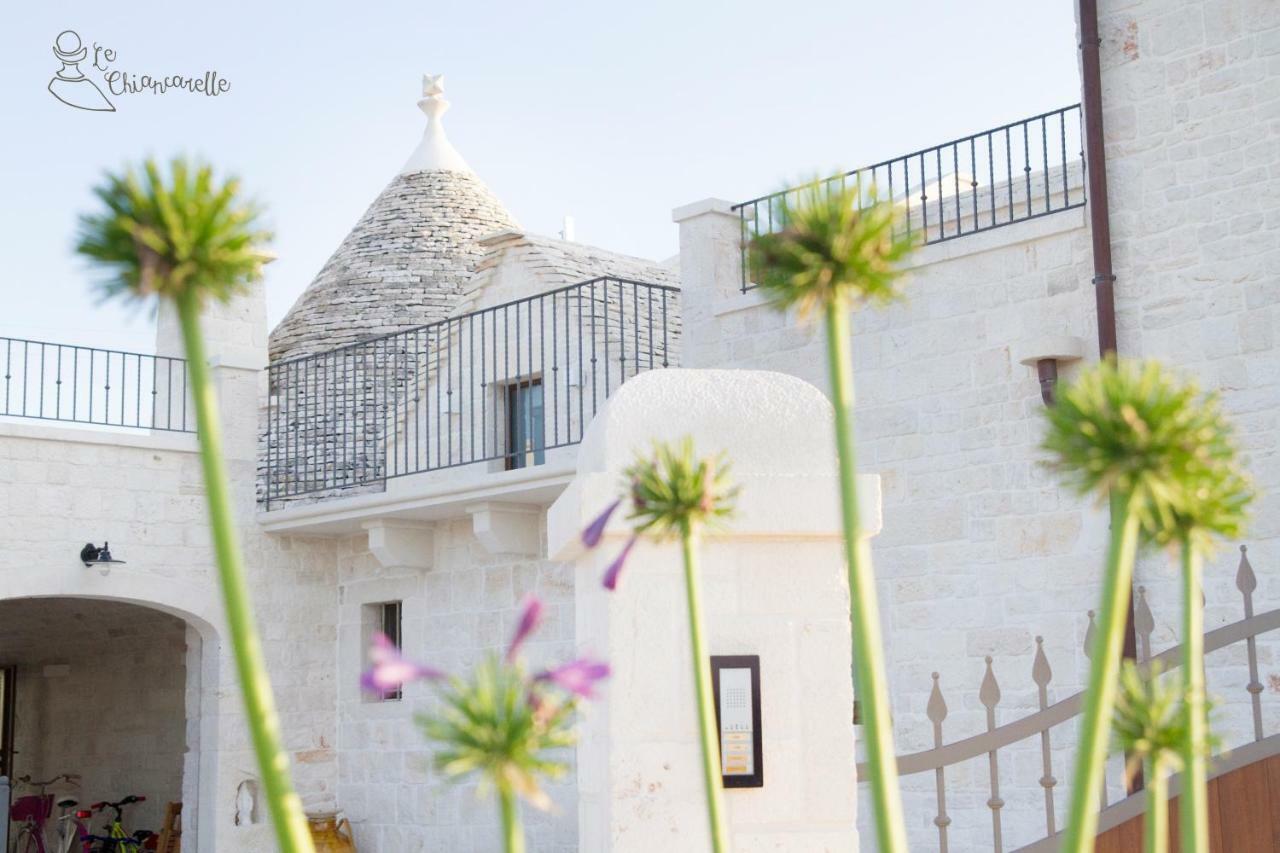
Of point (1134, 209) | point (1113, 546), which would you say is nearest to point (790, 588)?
point (1113, 546)

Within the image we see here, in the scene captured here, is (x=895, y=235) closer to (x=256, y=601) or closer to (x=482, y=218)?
(x=256, y=601)

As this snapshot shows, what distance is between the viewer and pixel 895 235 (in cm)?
157

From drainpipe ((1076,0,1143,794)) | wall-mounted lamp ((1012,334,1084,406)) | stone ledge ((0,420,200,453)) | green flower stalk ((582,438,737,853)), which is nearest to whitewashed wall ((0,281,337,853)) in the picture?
stone ledge ((0,420,200,453))

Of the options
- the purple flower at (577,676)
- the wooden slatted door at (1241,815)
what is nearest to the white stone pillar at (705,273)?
the wooden slatted door at (1241,815)

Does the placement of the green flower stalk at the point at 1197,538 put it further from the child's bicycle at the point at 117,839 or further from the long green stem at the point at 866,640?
the child's bicycle at the point at 117,839

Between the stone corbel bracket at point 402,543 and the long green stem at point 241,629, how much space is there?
417 inches

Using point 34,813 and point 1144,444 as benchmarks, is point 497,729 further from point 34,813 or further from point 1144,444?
point 34,813

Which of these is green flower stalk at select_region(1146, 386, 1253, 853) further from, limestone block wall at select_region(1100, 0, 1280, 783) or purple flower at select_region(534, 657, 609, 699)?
limestone block wall at select_region(1100, 0, 1280, 783)

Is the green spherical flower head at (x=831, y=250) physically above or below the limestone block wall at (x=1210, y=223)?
below

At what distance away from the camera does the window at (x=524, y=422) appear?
12.8m

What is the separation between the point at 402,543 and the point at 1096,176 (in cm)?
594

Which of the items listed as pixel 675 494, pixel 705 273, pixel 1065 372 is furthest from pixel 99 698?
pixel 675 494

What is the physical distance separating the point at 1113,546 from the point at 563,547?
7.43 feet

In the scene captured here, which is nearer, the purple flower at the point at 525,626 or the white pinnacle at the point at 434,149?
the purple flower at the point at 525,626
